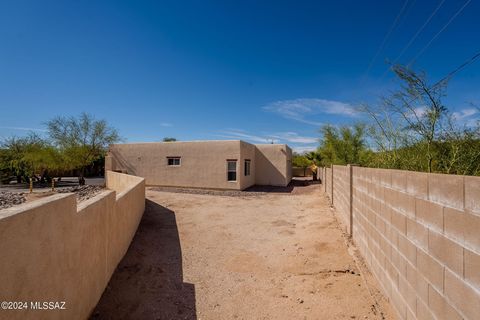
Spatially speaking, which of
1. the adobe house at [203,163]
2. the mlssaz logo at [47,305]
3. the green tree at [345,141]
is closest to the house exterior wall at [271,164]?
the adobe house at [203,163]

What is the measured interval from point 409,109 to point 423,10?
4.36 m

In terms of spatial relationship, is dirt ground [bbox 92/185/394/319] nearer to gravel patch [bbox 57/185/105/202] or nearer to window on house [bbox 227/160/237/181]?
gravel patch [bbox 57/185/105/202]

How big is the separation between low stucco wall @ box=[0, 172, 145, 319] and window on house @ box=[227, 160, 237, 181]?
13.5 m

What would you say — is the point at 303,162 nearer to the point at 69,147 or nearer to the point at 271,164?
the point at 271,164

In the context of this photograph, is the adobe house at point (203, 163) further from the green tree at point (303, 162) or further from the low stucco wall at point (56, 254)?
the low stucco wall at point (56, 254)

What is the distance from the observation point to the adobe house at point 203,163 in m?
17.8

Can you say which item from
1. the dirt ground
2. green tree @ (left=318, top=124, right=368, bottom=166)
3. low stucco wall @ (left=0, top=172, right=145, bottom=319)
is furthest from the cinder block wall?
green tree @ (left=318, top=124, right=368, bottom=166)

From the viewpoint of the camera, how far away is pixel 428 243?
2.35m

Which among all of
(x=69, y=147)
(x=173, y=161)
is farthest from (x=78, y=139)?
(x=173, y=161)

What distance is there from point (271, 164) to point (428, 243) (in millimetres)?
18293

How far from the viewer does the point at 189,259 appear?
5.55 meters

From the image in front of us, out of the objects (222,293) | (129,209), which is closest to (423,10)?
(222,293)

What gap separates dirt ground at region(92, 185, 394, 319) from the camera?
3609mm

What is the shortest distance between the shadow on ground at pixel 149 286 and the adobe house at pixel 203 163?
36.5 ft
